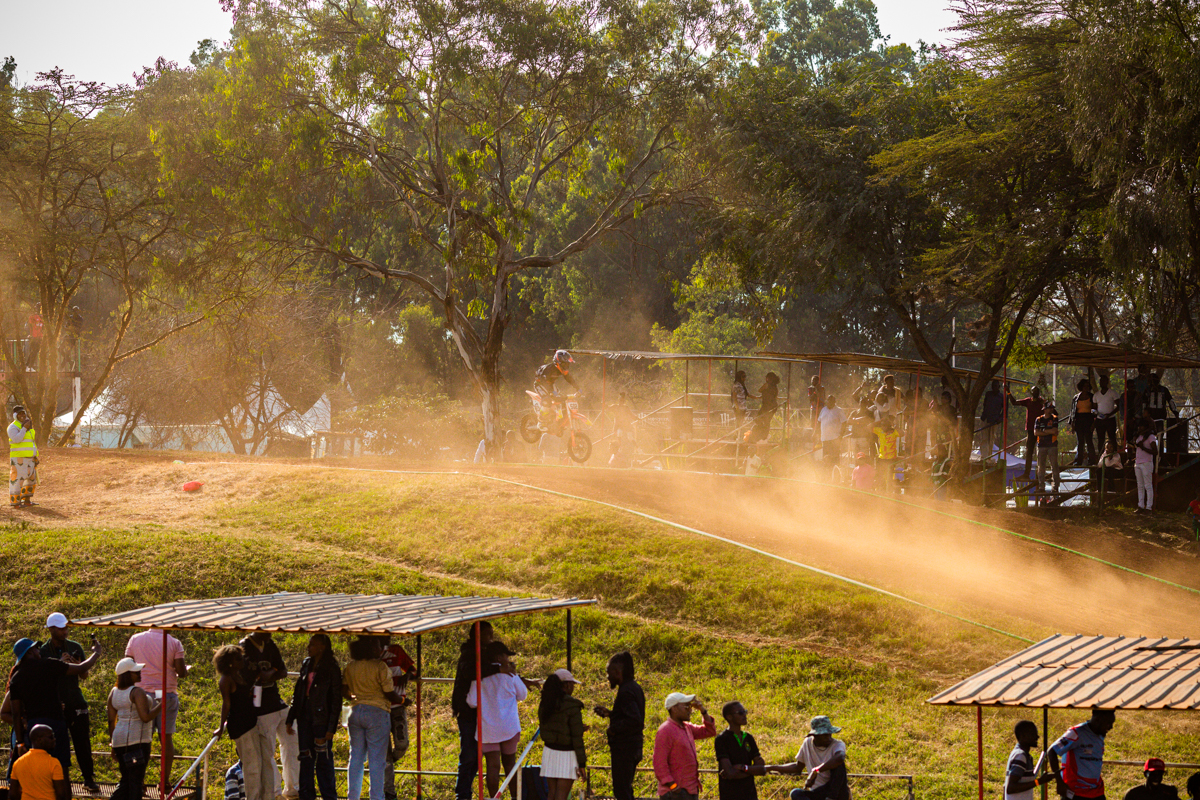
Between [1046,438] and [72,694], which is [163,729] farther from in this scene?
[1046,438]

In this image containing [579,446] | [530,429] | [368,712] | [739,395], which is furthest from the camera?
[739,395]

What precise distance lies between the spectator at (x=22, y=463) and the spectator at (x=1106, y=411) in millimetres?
22105

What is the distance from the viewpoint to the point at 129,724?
1033 cm

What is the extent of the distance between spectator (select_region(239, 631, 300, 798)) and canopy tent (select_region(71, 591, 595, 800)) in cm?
41

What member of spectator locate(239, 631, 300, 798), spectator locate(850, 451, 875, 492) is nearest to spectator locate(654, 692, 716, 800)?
spectator locate(239, 631, 300, 798)

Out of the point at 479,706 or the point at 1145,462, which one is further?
the point at 1145,462

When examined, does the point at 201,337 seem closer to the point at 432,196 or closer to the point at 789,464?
the point at 432,196

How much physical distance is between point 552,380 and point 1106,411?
1223cm

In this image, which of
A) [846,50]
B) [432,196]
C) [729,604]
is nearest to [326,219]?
[432,196]

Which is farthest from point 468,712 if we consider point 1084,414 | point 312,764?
point 1084,414

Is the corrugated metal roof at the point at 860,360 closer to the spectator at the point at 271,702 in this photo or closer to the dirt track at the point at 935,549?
the dirt track at the point at 935,549

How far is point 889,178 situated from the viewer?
2267 cm

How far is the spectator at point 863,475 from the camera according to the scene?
2227 cm

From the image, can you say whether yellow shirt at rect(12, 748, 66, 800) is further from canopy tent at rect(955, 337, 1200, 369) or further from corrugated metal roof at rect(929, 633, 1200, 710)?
canopy tent at rect(955, 337, 1200, 369)
